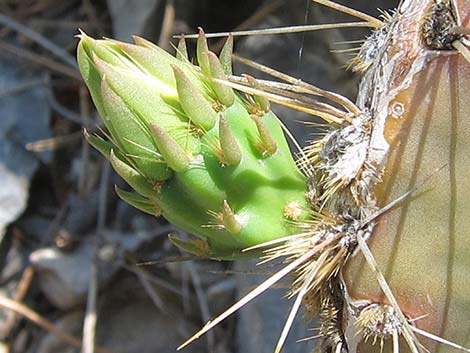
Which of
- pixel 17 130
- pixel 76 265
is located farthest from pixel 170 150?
pixel 17 130

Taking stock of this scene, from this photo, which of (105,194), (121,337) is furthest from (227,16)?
(121,337)

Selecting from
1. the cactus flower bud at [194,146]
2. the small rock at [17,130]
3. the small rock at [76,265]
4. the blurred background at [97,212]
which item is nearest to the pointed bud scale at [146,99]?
the cactus flower bud at [194,146]

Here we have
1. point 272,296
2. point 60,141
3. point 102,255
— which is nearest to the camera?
point 272,296

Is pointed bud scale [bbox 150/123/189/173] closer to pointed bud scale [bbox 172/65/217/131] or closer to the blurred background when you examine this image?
pointed bud scale [bbox 172/65/217/131]

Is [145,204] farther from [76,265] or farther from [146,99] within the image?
[76,265]

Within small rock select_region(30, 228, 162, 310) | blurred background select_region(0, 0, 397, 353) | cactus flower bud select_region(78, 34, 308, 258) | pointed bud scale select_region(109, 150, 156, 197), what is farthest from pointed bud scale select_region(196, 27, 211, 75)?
small rock select_region(30, 228, 162, 310)

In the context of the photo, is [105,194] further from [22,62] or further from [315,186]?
[315,186]
